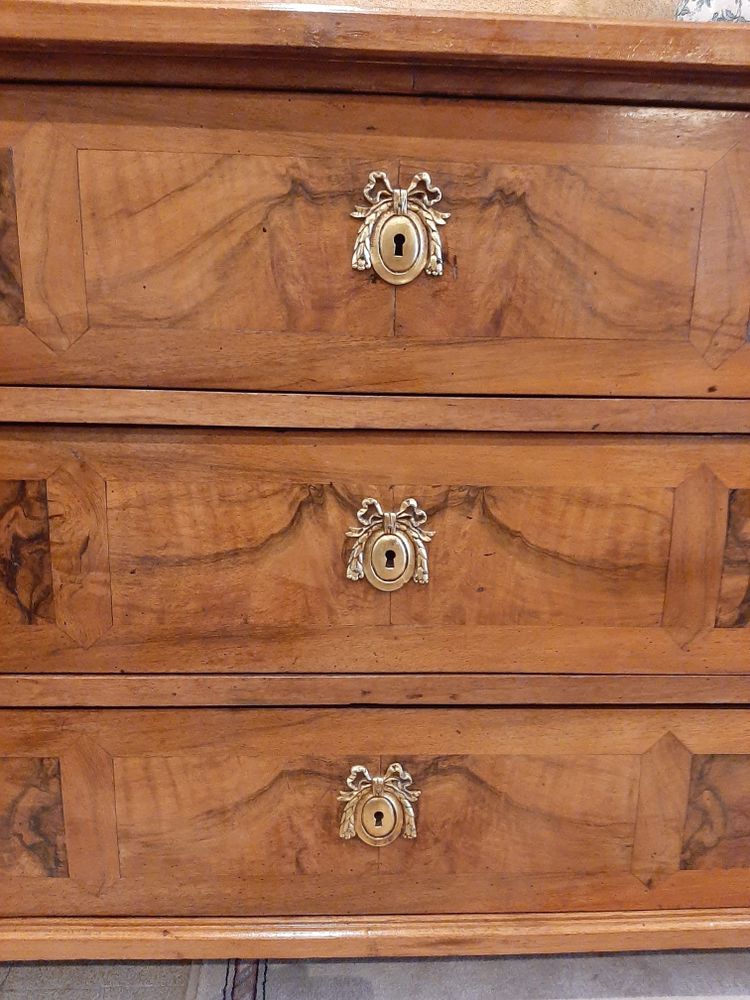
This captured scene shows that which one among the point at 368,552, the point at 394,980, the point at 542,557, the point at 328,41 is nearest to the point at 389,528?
Answer: the point at 368,552

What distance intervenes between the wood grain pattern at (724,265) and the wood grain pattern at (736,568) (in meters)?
0.12

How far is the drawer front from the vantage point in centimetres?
61

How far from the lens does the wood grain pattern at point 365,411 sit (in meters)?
0.53

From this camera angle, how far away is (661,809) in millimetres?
633

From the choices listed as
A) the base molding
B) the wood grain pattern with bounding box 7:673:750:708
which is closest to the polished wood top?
the wood grain pattern with bounding box 7:673:750:708

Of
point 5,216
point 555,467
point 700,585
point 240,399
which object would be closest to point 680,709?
point 700,585

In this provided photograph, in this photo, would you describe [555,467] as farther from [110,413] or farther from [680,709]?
[110,413]

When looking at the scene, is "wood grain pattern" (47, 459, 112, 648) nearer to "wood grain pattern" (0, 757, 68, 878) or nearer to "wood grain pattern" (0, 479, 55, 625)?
"wood grain pattern" (0, 479, 55, 625)

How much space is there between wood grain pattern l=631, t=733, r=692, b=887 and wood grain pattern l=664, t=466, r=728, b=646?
0.35ft

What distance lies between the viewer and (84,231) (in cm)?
52

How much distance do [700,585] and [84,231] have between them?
558 mm

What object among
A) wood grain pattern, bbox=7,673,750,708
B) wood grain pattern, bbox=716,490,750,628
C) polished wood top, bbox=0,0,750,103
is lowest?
wood grain pattern, bbox=7,673,750,708

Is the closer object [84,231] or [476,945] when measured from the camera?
[84,231]

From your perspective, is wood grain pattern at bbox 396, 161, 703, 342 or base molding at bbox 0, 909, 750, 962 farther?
base molding at bbox 0, 909, 750, 962
